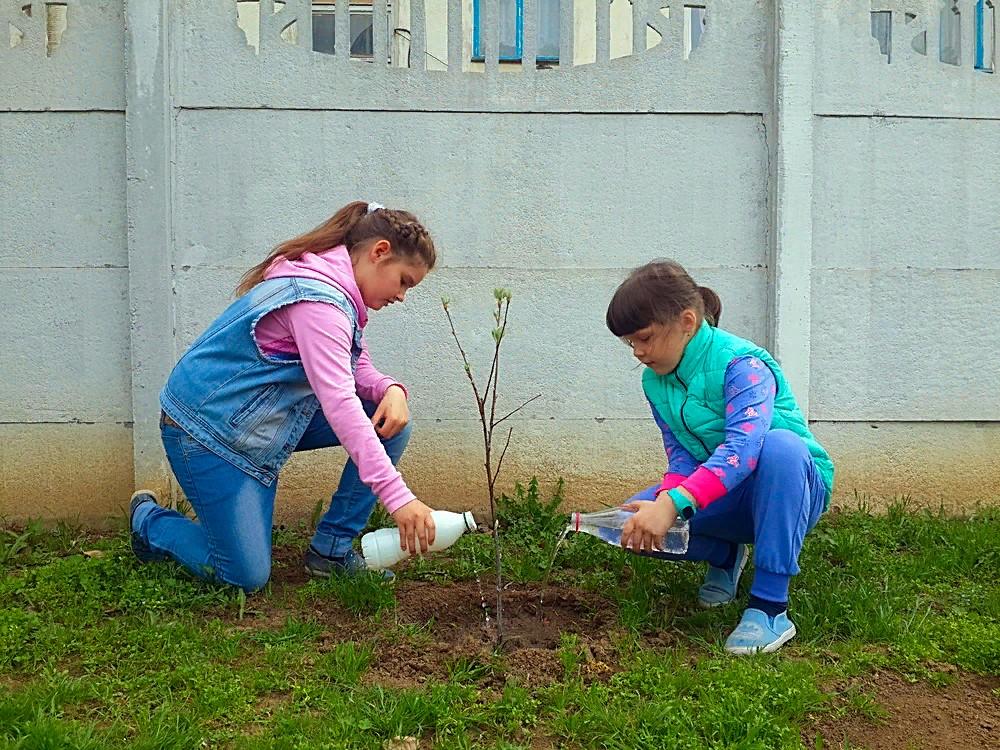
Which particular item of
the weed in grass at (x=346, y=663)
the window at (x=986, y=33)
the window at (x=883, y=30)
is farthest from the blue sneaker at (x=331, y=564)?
the window at (x=986, y=33)

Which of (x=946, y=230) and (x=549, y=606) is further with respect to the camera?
(x=946, y=230)

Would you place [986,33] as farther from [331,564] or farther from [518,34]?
[331,564]

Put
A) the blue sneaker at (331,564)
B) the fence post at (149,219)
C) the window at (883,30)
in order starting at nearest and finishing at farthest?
the blue sneaker at (331,564) < the fence post at (149,219) < the window at (883,30)

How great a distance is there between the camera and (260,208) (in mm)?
3891

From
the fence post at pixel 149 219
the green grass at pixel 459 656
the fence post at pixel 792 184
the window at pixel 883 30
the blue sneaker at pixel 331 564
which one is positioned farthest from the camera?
the window at pixel 883 30

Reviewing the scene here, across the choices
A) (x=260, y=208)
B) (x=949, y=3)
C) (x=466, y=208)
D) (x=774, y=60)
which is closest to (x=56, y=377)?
(x=260, y=208)

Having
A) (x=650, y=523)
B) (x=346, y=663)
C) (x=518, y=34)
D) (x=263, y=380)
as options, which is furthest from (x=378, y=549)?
(x=518, y=34)

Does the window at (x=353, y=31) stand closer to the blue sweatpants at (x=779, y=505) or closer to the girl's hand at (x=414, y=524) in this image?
the girl's hand at (x=414, y=524)

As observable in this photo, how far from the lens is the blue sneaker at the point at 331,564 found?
3.30 m

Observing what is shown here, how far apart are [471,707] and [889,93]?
2953 mm

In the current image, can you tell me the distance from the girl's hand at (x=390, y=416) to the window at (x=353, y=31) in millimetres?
1468

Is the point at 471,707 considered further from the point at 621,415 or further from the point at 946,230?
the point at 946,230

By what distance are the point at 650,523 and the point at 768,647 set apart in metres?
0.49

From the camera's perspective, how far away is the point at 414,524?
2602 mm
